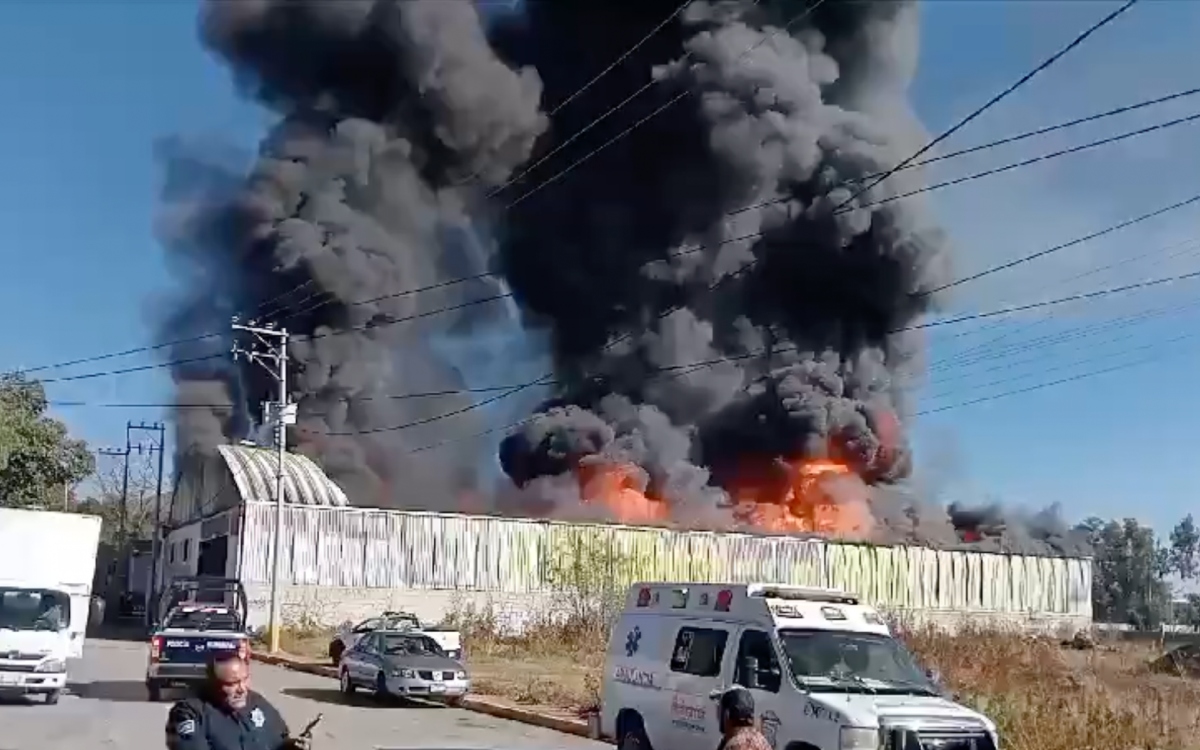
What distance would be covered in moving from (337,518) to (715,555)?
39.5 ft

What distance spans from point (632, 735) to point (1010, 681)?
1094cm

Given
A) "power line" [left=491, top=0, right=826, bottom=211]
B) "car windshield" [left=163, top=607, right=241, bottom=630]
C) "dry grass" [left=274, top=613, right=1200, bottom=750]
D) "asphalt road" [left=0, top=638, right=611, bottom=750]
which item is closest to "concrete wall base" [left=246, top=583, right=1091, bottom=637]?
"dry grass" [left=274, top=613, right=1200, bottom=750]

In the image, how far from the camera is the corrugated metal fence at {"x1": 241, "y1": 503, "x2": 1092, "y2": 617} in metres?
36.7

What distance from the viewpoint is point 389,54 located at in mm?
51625

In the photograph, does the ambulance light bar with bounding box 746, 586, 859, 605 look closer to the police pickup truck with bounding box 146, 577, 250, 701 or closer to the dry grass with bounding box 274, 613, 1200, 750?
the dry grass with bounding box 274, 613, 1200, 750

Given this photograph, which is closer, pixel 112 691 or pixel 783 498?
pixel 112 691

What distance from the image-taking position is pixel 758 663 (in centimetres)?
1039

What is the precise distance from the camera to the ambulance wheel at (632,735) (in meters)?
11.5

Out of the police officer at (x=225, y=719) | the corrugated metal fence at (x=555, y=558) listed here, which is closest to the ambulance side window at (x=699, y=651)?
the police officer at (x=225, y=719)

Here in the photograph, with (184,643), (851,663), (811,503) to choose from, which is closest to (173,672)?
(184,643)

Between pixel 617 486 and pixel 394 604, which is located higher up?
pixel 617 486

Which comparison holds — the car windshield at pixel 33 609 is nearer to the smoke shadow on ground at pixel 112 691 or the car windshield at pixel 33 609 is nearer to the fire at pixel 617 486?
the smoke shadow on ground at pixel 112 691

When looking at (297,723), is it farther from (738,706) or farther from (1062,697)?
(738,706)

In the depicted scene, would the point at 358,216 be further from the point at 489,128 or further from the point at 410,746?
the point at 410,746
